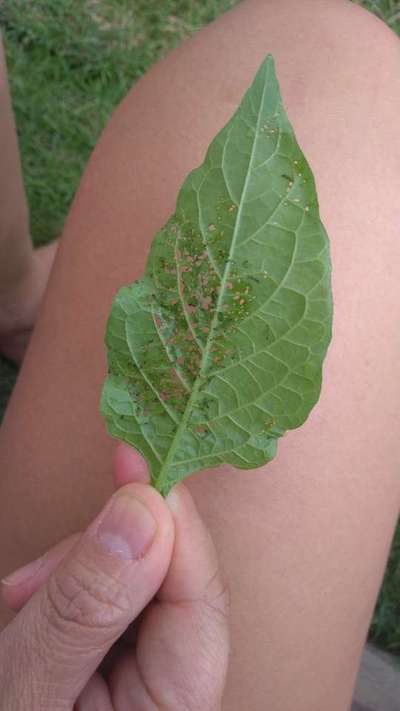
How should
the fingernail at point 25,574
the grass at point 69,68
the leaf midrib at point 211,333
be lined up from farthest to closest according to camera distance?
1. the grass at point 69,68
2. the fingernail at point 25,574
3. the leaf midrib at point 211,333

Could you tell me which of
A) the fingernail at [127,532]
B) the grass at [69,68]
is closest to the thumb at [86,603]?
the fingernail at [127,532]

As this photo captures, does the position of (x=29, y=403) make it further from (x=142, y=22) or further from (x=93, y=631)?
(x=142, y=22)

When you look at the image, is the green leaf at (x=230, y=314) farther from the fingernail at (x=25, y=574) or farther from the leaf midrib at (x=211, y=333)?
the fingernail at (x=25, y=574)

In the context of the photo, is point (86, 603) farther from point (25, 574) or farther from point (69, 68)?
point (69, 68)

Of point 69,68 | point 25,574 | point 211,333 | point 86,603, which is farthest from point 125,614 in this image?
point 69,68

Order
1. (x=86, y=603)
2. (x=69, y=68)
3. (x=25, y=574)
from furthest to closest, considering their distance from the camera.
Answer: (x=69, y=68) < (x=25, y=574) < (x=86, y=603)

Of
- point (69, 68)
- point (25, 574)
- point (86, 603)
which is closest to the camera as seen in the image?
point (86, 603)

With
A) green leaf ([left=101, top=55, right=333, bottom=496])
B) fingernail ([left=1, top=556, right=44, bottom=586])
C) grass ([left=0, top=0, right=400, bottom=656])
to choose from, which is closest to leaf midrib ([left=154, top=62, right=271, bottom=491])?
green leaf ([left=101, top=55, right=333, bottom=496])

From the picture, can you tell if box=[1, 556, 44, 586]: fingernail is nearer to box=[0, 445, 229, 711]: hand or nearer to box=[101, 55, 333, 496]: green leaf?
box=[0, 445, 229, 711]: hand

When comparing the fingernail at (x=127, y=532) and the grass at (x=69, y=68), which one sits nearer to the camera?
the fingernail at (x=127, y=532)
